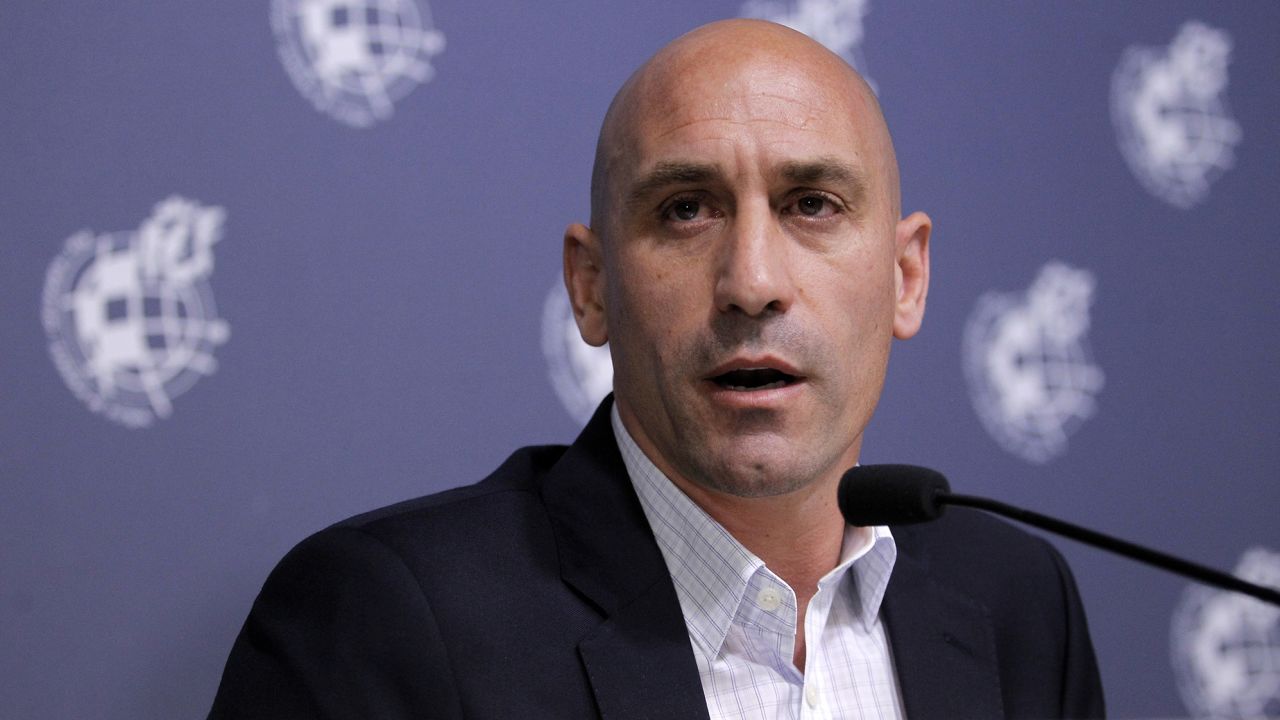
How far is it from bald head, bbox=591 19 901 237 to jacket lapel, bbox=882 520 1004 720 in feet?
1.41

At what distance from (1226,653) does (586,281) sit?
4.14 feet

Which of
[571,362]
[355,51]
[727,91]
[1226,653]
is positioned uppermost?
[355,51]

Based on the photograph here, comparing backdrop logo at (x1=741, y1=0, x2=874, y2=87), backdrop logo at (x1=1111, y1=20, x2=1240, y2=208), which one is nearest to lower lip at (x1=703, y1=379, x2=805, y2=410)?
backdrop logo at (x1=741, y1=0, x2=874, y2=87)

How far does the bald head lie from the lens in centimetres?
136

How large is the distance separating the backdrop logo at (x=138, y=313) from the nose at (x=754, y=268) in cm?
60

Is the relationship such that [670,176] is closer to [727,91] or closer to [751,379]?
[727,91]

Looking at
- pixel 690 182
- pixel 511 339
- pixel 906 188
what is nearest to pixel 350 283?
pixel 511 339

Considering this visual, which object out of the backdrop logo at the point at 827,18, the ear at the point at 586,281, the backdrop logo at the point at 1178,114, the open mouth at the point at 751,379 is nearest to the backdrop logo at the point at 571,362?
the ear at the point at 586,281

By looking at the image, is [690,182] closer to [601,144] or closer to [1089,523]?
[601,144]

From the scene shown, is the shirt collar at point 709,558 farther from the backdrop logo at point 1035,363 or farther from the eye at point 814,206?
the backdrop logo at point 1035,363

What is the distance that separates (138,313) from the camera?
1478 millimetres

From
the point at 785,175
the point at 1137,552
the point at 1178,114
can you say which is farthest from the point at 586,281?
the point at 1178,114

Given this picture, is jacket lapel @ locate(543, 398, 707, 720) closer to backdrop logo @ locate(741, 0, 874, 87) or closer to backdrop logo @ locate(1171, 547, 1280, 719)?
backdrop logo @ locate(741, 0, 874, 87)

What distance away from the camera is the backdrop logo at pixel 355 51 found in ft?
5.08
